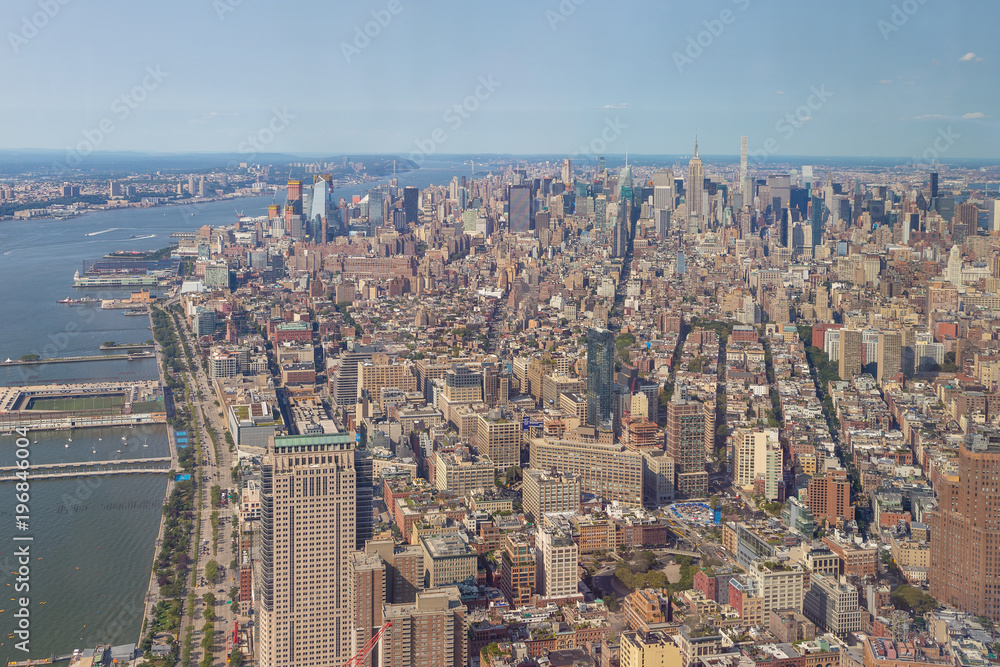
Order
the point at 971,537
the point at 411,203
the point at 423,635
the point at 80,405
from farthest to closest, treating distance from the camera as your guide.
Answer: the point at 411,203 < the point at 80,405 < the point at 971,537 < the point at 423,635

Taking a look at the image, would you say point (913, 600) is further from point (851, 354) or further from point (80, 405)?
point (80, 405)

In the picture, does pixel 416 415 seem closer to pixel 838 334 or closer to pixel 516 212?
pixel 838 334

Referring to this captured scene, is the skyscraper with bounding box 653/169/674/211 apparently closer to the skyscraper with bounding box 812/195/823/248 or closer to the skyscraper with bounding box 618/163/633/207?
the skyscraper with bounding box 618/163/633/207

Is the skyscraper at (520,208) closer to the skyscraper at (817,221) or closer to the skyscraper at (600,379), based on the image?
the skyscraper at (817,221)

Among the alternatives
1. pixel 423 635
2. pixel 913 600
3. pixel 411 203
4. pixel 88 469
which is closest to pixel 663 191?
pixel 411 203

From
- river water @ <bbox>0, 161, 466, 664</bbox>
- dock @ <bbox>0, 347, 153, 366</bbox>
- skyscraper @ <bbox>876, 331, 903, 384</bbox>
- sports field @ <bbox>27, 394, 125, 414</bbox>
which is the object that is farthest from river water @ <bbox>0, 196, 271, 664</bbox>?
skyscraper @ <bbox>876, 331, 903, 384</bbox>

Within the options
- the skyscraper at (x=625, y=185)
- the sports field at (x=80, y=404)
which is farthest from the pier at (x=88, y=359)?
the skyscraper at (x=625, y=185)
